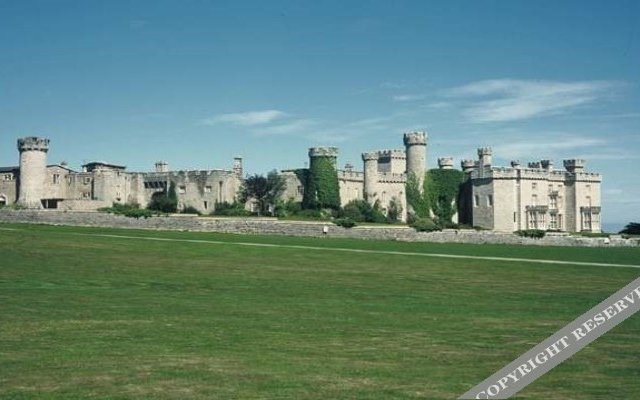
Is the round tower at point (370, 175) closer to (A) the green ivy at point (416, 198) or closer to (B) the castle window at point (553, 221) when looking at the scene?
(A) the green ivy at point (416, 198)

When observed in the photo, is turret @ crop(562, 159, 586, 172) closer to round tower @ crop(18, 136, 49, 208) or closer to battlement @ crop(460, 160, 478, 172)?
battlement @ crop(460, 160, 478, 172)

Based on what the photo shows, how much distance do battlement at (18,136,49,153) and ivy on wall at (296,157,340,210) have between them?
26.9m

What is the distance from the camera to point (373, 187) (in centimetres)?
7938

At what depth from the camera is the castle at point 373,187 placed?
73562 mm

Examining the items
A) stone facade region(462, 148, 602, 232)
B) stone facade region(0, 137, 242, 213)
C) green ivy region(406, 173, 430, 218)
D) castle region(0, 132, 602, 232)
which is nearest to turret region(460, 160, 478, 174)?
castle region(0, 132, 602, 232)

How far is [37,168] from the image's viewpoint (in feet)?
242

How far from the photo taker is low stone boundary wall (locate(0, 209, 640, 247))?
51.9 meters

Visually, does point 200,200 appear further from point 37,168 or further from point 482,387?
point 482,387

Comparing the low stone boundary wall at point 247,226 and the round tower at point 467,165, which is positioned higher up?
the round tower at point 467,165

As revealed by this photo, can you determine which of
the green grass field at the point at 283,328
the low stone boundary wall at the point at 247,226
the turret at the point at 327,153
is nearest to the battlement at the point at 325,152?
the turret at the point at 327,153

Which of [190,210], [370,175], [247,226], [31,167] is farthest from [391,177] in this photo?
[31,167]

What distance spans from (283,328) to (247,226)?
125ft

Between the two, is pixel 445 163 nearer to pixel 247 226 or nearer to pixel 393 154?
pixel 393 154

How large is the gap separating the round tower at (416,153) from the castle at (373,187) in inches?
4.4
